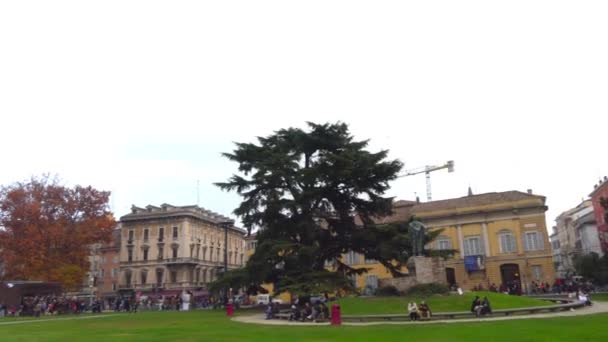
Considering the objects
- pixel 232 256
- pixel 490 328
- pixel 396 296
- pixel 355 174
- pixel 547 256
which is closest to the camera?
pixel 490 328

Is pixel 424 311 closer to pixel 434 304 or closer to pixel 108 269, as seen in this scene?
pixel 434 304

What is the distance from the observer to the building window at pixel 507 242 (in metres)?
49.8

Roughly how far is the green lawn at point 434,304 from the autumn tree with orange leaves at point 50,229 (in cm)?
2775

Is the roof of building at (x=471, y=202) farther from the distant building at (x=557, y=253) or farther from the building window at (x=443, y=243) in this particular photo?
the distant building at (x=557, y=253)

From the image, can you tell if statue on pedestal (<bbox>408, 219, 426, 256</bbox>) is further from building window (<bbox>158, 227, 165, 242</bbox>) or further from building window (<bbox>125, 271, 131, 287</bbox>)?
building window (<bbox>125, 271, 131, 287</bbox>)

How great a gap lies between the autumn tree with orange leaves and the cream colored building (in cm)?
2516

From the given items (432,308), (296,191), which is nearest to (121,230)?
(296,191)

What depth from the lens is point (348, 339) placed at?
44.6 ft

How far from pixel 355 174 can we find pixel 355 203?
3026 mm

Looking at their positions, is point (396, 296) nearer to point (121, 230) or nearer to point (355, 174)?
point (355, 174)

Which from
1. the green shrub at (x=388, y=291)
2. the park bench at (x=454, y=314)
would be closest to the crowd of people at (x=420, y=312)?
the park bench at (x=454, y=314)

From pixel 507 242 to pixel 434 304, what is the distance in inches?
1213

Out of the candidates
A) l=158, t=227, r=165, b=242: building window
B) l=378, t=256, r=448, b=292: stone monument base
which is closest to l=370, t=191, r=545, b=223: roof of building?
l=378, t=256, r=448, b=292: stone monument base

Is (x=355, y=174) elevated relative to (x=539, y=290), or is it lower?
elevated
